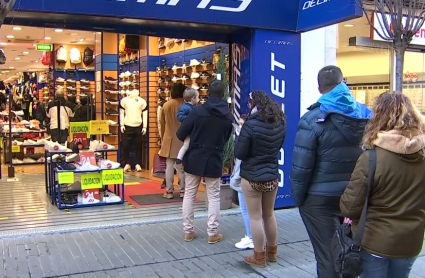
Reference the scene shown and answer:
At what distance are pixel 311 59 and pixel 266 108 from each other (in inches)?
121

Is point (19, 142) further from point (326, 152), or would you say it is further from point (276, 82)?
point (326, 152)

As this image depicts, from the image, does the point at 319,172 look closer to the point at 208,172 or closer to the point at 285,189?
the point at 208,172

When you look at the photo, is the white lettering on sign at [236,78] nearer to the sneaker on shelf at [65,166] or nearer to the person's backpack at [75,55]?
the sneaker on shelf at [65,166]

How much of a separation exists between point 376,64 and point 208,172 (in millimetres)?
4991

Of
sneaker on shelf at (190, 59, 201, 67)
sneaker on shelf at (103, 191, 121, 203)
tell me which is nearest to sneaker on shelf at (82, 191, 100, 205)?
sneaker on shelf at (103, 191, 121, 203)

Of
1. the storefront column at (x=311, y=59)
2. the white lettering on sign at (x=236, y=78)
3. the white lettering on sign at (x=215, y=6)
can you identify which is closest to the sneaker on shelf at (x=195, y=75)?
the white lettering on sign at (x=236, y=78)

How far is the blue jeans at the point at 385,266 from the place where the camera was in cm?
260

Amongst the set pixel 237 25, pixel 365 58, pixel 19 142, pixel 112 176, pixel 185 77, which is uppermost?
pixel 237 25

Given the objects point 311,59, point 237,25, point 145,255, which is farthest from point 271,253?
point 311,59

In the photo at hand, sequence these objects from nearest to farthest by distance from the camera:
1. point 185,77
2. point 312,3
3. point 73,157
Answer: point 312,3 → point 73,157 → point 185,77

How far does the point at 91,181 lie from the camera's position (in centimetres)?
684

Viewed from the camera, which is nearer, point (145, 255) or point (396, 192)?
point (396, 192)

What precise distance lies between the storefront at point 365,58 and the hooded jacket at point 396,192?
5.87 metres

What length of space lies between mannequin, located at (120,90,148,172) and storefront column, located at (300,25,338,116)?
173 inches
